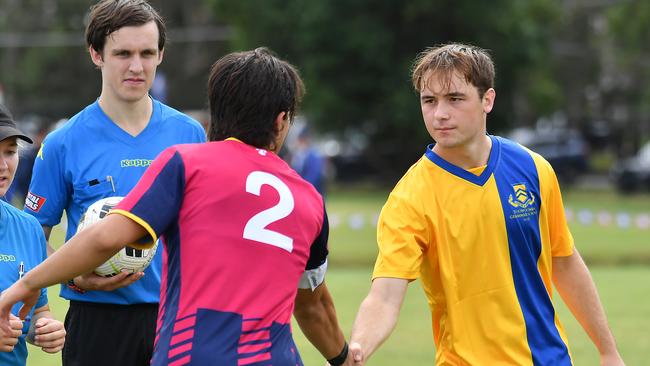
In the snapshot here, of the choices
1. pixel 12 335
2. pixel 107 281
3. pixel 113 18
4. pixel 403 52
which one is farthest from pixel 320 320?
pixel 403 52

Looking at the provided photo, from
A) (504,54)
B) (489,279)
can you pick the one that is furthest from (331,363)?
(504,54)

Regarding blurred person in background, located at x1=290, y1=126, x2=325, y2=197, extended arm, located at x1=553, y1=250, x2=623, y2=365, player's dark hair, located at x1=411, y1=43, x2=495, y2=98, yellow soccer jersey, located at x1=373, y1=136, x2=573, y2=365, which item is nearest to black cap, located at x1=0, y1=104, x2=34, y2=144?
yellow soccer jersey, located at x1=373, y1=136, x2=573, y2=365

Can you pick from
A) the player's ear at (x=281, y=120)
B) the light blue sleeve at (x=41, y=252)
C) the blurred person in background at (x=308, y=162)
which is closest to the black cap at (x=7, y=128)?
the light blue sleeve at (x=41, y=252)

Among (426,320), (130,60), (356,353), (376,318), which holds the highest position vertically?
(130,60)

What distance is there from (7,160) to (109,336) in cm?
99

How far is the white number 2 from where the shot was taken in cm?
386

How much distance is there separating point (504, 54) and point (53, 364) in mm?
32912

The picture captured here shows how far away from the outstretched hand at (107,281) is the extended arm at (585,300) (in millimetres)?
1880

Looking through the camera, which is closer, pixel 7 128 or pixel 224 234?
pixel 224 234

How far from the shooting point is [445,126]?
480 centimetres

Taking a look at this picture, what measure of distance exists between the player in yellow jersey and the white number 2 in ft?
2.83

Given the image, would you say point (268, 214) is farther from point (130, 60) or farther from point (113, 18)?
point (113, 18)

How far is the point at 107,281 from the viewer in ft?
16.0

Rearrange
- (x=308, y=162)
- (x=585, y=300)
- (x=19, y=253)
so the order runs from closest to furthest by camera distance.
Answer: (x=19, y=253) < (x=585, y=300) < (x=308, y=162)
